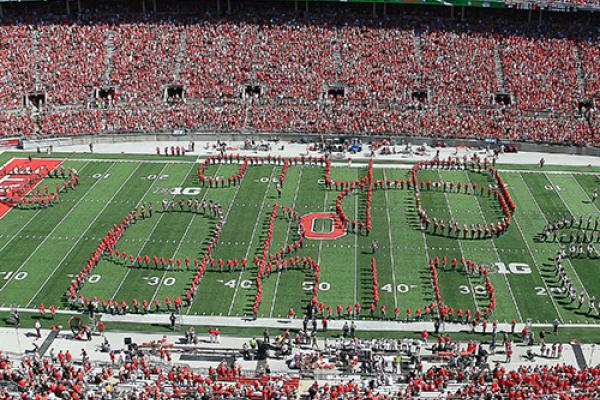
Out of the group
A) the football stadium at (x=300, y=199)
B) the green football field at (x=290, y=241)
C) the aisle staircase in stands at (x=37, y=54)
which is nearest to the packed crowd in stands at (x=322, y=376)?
the football stadium at (x=300, y=199)

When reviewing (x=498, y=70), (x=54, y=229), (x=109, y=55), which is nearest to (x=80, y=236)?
(x=54, y=229)

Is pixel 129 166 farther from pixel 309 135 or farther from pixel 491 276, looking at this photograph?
pixel 491 276

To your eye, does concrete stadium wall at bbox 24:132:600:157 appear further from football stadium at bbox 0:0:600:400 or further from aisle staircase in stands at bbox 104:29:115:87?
aisle staircase in stands at bbox 104:29:115:87

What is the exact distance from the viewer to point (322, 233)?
40281 mm

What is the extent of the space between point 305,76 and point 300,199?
18282mm

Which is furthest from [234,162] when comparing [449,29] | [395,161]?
[449,29]

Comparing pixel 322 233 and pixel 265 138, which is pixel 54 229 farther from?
pixel 265 138

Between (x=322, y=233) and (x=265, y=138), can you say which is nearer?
(x=322, y=233)

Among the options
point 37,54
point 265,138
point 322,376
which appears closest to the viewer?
point 322,376

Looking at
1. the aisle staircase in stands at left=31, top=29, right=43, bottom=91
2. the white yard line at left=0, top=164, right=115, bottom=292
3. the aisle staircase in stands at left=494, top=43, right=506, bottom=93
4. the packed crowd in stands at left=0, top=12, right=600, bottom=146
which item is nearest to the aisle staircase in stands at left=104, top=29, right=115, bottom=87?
the packed crowd in stands at left=0, top=12, right=600, bottom=146

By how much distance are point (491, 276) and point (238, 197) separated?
15.4 m

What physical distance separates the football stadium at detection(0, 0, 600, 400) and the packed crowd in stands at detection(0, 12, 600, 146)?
0.60ft

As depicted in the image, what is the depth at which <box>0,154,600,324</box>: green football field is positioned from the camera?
34.6 m

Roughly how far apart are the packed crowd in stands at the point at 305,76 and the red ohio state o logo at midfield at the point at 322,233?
13.8 metres
